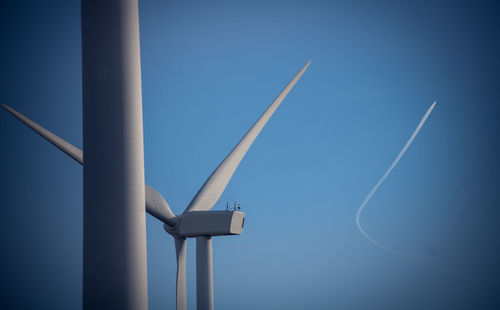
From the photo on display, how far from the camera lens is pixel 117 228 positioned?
24.4m

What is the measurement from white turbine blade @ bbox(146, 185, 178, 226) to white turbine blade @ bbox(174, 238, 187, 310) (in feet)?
11.3

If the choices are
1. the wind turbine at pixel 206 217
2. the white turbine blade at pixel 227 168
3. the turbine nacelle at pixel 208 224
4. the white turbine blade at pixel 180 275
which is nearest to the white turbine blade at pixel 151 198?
the wind turbine at pixel 206 217

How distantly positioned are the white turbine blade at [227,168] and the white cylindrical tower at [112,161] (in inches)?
1882

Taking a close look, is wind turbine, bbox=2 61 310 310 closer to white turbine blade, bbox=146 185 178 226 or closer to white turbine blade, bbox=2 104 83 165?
white turbine blade, bbox=146 185 178 226

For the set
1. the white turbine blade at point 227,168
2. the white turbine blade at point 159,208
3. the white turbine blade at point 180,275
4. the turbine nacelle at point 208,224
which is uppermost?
the white turbine blade at point 227,168

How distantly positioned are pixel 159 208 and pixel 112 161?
2030 inches

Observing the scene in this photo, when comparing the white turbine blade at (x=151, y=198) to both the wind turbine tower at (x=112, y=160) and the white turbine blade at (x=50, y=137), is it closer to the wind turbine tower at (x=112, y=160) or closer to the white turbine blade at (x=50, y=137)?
the white turbine blade at (x=50, y=137)

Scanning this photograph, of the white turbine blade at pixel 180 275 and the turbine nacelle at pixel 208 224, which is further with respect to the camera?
the white turbine blade at pixel 180 275

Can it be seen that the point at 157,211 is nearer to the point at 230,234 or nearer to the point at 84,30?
the point at 230,234

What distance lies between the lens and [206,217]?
7519cm

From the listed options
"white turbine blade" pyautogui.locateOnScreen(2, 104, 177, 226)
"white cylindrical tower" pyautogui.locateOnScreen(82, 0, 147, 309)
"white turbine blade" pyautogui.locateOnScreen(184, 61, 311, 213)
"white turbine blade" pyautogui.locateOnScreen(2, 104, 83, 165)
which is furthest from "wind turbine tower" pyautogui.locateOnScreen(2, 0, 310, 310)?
"white turbine blade" pyautogui.locateOnScreen(184, 61, 311, 213)

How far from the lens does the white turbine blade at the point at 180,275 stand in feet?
254

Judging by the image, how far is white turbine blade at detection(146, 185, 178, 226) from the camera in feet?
242

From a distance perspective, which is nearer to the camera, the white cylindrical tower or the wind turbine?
the white cylindrical tower
